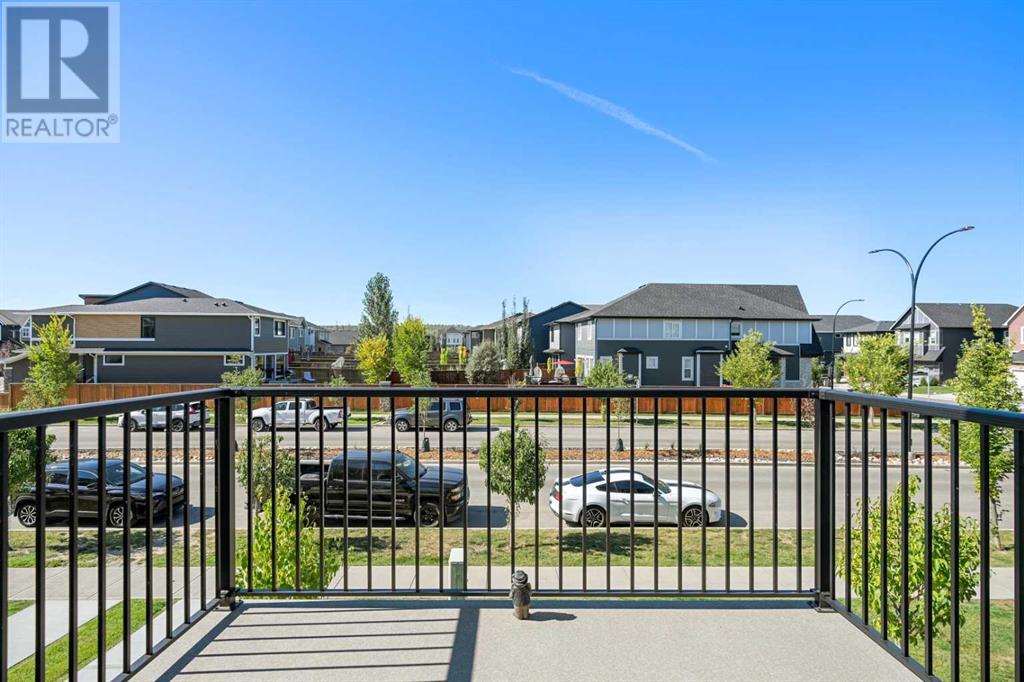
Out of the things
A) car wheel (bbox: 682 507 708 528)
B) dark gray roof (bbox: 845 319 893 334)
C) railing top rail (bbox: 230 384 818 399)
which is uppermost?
dark gray roof (bbox: 845 319 893 334)

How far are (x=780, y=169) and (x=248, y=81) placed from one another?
17.4 metres

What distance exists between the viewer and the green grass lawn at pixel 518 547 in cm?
812

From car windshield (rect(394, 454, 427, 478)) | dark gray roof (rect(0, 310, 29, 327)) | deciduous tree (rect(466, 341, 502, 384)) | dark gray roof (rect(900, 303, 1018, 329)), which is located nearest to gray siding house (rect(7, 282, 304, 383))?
deciduous tree (rect(466, 341, 502, 384))

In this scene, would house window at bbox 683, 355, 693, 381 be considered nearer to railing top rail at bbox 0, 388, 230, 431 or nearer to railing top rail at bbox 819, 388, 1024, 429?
railing top rail at bbox 819, 388, 1024, 429

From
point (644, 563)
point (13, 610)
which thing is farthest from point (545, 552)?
point (13, 610)

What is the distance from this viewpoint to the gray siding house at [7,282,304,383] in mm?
29766

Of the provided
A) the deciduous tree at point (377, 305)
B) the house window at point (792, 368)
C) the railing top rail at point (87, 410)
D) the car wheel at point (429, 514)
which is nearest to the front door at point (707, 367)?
the house window at point (792, 368)

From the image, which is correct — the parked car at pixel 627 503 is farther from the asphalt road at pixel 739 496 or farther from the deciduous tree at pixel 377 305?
the deciduous tree at pixel 377 305

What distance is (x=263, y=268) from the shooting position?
111 ft

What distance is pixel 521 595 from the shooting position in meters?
2.24

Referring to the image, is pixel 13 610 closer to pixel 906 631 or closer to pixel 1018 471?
pixel 906 631

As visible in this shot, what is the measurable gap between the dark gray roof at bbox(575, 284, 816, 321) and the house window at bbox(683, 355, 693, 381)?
232 cm

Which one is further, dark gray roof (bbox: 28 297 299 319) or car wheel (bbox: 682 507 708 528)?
dark gray roof (bbox: 28 297 299 319)

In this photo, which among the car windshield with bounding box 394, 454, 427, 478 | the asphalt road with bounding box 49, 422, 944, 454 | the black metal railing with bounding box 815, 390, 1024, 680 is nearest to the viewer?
the black metal railing with bounding box 815, 390, 1024, 680
